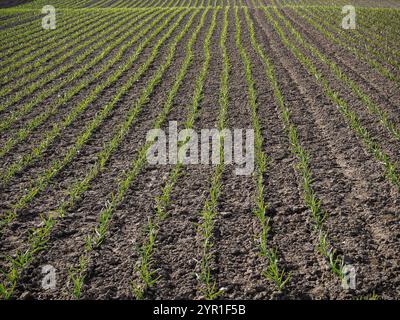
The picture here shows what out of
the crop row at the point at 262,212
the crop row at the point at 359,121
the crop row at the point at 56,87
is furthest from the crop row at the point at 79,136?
the crop row at the point at 359,121

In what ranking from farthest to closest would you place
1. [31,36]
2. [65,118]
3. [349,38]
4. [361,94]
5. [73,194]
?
[31,36] → [349,38] → [361,94] → [65,118] → [73,194]

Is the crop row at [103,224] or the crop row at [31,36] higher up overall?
the crop row at [31,36]

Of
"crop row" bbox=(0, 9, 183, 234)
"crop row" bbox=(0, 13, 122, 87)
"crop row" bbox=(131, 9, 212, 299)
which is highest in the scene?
"crop row" bbox=(0, 13, 122, 87)

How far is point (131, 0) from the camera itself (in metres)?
31.5

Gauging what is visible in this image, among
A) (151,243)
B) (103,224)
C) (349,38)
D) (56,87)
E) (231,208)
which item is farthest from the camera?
(349,38)

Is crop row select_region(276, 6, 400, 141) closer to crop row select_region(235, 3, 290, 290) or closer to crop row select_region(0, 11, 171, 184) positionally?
crop row select_region(235, 3, 290, 290)

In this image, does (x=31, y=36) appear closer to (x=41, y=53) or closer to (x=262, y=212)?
(x=41, y=53)

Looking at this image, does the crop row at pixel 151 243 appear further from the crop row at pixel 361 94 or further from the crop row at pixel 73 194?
the crop row at pixel 361 94

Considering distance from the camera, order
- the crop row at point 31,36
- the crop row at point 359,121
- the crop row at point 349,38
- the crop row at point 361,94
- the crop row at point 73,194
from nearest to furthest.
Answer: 1. the crop row at point 73,194
2. the crop row at point 359,121
3. the crop row at point 361,94
4. the crop row at point 349,38
5. the crop row at point 31,36

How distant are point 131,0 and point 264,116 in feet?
89.0

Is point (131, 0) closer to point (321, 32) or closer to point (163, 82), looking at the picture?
point (321, 32)

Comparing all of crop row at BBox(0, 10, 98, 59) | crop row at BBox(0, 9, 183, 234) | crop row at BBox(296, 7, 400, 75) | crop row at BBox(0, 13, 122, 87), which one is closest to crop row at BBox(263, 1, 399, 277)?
crop row at BBox(296, 7, 400, 75)

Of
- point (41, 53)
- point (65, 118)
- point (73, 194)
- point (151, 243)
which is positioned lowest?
point (151, 243)

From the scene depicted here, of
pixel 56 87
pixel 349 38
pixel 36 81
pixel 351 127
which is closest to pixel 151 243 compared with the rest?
pixel 351 127
